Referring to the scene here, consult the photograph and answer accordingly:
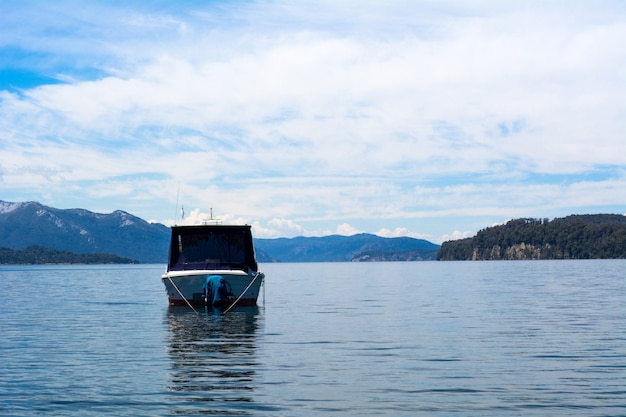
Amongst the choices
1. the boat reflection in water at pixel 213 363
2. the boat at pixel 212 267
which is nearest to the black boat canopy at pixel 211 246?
the boat at pixel 212 267

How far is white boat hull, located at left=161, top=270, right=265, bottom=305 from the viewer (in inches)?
1827

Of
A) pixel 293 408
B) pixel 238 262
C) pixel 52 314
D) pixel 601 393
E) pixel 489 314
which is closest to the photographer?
pixel 293 408

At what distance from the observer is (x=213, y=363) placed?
25234mm

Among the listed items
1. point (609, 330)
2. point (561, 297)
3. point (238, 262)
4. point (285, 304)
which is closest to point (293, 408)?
point (609, 330)

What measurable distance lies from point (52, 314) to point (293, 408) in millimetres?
33977

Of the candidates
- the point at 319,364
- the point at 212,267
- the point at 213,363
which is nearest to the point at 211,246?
the point at 212,267

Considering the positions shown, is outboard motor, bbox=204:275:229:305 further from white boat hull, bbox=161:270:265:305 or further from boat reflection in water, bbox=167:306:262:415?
boat reflection in water, bbox=167:306:262:415

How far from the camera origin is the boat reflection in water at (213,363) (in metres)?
18.6

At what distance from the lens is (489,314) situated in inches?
1706

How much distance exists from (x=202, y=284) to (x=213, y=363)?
2180 centimetres

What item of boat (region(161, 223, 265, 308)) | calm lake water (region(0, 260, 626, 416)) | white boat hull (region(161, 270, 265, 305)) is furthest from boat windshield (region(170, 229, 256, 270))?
calm lake water (region(0, 260, 626, 416))

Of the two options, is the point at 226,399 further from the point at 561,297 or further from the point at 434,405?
the point at 561,297

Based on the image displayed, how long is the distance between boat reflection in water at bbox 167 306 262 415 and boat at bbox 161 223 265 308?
309 centimetres

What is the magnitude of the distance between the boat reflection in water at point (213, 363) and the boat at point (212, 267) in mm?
3089
